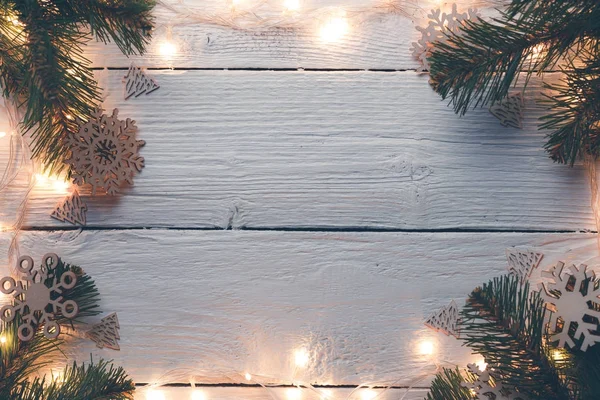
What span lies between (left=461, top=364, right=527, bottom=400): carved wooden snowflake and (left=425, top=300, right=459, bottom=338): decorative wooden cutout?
0.29 feet

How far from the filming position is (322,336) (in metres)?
A: 0.91

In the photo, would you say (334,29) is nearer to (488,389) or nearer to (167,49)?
(167,49)

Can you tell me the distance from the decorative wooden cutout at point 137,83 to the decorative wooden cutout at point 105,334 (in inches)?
15.8

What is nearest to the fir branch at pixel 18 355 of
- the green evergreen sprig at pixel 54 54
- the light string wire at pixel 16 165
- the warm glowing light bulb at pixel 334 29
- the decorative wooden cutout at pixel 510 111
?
the light string wire at pixel 16 165

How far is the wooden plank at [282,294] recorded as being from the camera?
0.90 m

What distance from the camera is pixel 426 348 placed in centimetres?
91

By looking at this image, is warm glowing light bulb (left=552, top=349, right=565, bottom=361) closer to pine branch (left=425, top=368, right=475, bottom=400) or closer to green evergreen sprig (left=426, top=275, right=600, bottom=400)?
green evergreen sprig (left=426, top=275, right=600, bottom=400)

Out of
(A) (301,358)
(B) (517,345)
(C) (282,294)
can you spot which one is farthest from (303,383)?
(B) (517,345)

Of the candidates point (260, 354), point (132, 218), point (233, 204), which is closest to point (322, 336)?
point (260, 354)

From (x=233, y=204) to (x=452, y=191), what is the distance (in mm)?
390

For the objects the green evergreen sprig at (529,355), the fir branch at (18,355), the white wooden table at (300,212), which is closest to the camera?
the green evergreen sprig at (529,355)

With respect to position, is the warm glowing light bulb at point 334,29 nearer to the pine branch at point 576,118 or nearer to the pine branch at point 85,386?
the pine branch at point 576,118

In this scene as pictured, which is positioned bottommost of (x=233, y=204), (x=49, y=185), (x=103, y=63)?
(x=233, y=204)

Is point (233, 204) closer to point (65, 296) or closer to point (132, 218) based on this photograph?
point (132, 218)
